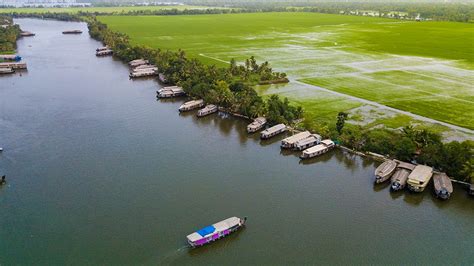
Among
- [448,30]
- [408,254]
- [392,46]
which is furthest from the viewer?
[448,30]

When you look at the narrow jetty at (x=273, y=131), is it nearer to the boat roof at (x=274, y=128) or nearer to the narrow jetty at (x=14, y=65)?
the boat roof at (x=274, y=128)

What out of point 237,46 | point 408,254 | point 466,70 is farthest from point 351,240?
point 237,46

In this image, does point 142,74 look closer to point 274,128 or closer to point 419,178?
point 274,128

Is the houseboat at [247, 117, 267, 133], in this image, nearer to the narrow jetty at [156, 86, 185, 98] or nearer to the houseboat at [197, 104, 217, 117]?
the houseboat at [197, 104, 217, 117]

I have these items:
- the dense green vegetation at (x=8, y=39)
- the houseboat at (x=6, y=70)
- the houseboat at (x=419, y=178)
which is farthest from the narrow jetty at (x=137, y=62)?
the houseboat at (x=419, y=178)

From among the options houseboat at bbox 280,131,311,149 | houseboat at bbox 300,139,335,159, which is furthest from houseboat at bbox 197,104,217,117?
houseboat at bbox 300,139,335,159

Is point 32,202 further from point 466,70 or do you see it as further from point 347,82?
point 466,70

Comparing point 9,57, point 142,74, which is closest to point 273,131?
point 142,74
